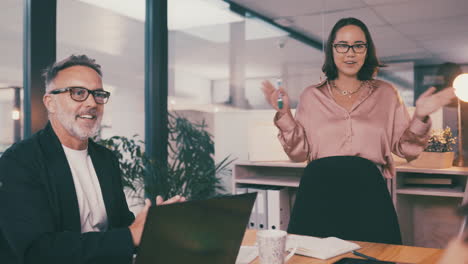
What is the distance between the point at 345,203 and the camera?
1.60m

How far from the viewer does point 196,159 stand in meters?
3.86

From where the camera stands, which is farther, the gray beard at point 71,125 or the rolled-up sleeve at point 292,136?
the rolled-up sleeve at point 292,136

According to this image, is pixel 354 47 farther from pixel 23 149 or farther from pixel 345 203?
pixel 23 149

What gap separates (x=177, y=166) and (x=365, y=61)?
2012 millimetres

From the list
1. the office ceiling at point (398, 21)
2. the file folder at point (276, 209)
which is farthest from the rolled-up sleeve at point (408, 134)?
the office ceiling at point (398, 21)

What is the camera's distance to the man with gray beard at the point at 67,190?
1.07 metres

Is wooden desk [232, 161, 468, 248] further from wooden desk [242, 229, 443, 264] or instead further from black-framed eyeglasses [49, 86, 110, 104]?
black-framed eyeglasses [49, 86, 110, 104]

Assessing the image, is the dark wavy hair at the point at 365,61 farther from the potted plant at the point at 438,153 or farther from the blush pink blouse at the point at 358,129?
the potted plant at the point at 438,153

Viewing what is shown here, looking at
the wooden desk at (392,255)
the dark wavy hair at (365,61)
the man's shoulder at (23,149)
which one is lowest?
the wooden desk at (392,255)

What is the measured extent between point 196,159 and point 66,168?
8.12 ft

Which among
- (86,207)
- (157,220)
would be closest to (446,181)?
(86,207)

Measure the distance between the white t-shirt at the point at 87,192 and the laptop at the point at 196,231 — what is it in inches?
26.6

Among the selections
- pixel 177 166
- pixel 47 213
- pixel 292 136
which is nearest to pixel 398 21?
pixel 177 166

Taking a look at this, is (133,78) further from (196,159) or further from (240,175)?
(240,175)
